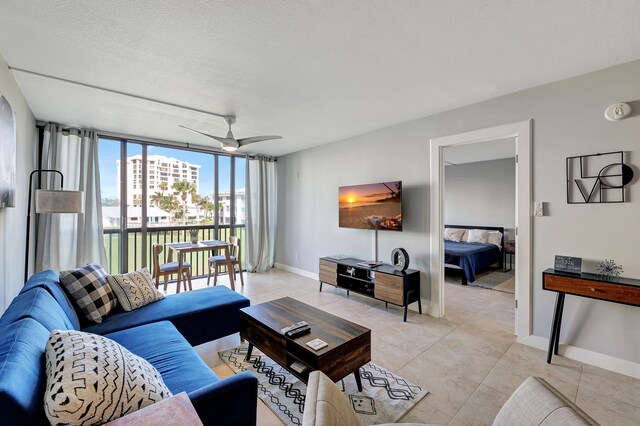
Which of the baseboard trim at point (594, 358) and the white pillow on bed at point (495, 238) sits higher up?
the white pillow on bed at point (495, 238)

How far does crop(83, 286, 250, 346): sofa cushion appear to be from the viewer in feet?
7.38

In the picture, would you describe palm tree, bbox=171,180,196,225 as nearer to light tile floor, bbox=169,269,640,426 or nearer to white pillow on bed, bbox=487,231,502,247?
light tile floor, bbox=169,269,640,426

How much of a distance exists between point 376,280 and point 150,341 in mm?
2591

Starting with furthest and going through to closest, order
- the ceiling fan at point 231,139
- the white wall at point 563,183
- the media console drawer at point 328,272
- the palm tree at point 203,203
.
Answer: the palm tree at point 203,203
the media console drawer at point 328,272
the ceiling fan at point 231,139
the white wall at point 563,183

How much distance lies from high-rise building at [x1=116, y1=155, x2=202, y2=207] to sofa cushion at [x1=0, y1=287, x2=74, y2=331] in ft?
10.4

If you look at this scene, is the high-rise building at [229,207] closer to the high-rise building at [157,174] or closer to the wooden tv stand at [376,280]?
the high-rise building at [157,174]

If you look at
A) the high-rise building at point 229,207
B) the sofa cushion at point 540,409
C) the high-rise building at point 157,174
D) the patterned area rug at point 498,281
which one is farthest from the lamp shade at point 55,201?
the patterned area rug at point 498,281

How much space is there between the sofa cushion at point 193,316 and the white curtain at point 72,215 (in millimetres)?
2214

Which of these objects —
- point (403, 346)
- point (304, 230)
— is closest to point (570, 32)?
point (403, 346)

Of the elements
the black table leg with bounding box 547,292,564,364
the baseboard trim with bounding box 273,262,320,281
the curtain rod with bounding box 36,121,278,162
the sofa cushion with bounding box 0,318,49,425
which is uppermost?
the curtain rod with bounding box 36,121,278,162

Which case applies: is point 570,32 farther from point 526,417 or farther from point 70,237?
point 70,237

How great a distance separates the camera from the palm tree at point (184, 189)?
5.16m

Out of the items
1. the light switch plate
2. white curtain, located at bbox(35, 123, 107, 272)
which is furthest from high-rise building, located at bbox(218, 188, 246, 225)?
the light switch plate

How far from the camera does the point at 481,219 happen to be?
665 centimetres
